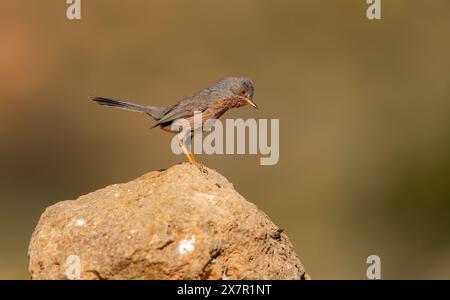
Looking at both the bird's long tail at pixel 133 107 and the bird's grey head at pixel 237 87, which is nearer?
the bird's grey head at pixel 237 87

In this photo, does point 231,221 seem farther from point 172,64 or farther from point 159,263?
point 172,64

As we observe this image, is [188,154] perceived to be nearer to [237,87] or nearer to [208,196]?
[237,87]

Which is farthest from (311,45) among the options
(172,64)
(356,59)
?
(172,64)

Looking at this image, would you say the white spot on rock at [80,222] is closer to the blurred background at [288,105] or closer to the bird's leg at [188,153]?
the bird's leg at [188,153]

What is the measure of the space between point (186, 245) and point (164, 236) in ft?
0.65

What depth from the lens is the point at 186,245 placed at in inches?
310

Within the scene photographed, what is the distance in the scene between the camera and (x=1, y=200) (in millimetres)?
23219

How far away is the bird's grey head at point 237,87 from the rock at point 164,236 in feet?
6.37

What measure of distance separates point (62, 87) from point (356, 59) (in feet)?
26.6

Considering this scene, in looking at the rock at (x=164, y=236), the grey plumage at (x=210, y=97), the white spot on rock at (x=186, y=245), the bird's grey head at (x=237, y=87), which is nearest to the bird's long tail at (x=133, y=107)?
the grey plumage at (x=210, y=97)

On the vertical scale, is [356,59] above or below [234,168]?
above

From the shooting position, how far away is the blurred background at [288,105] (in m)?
23.0

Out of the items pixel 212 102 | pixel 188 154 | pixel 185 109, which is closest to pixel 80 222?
pixel 188 154

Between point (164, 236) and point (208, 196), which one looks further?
point (208, 196)
